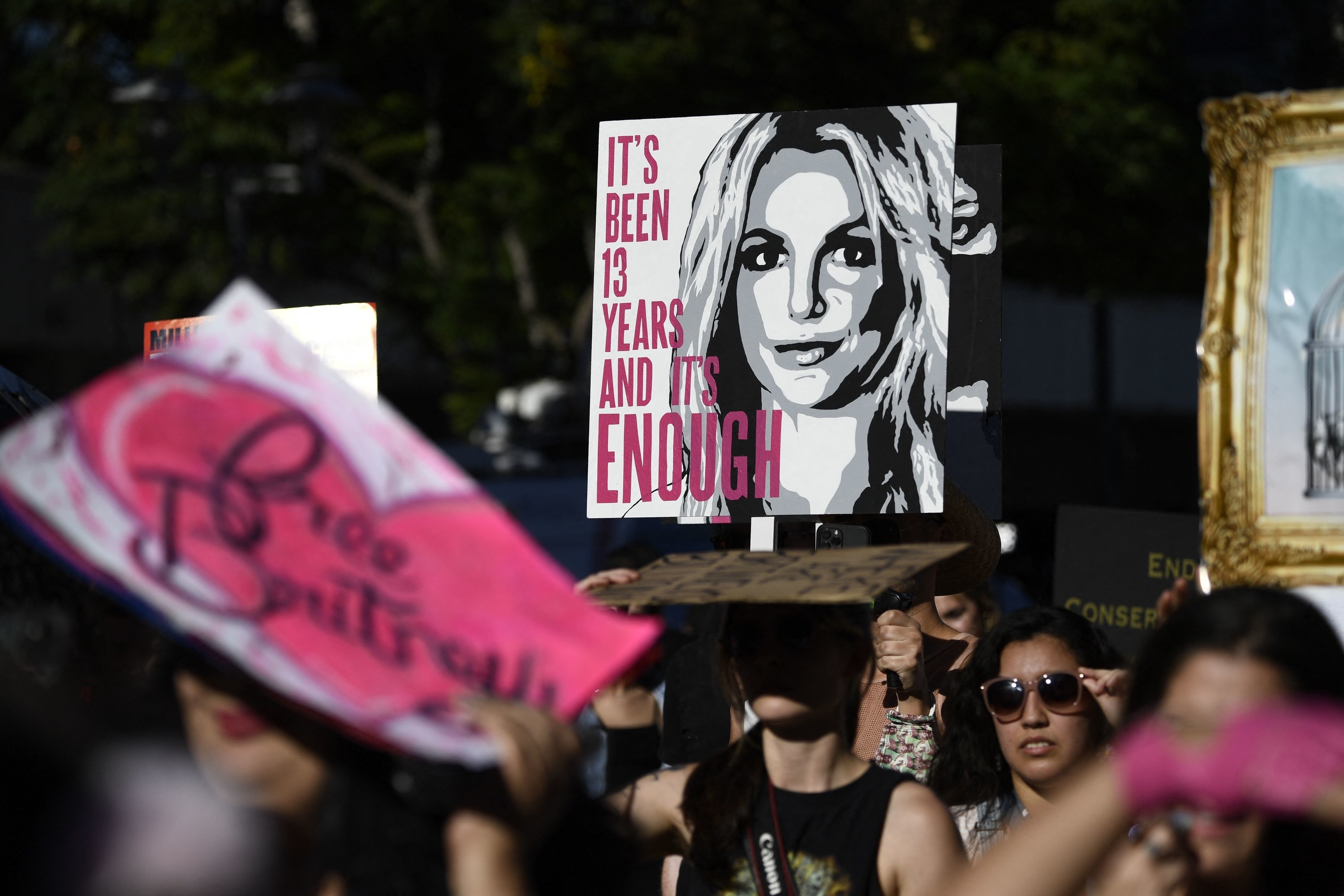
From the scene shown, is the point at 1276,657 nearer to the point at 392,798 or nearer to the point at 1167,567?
the point at 392,798

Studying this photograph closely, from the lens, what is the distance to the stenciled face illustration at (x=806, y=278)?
3.83m

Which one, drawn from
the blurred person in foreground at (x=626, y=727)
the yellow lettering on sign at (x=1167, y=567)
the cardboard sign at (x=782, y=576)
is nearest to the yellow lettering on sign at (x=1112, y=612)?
the yellow lettering on sign at (x=1167, y=567)

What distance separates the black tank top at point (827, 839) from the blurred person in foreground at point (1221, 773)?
427 mm

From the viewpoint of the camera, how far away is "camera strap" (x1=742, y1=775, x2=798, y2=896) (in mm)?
2357

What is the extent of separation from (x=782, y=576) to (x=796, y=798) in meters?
0.42

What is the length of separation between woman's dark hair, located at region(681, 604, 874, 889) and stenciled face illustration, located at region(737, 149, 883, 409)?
1342mm

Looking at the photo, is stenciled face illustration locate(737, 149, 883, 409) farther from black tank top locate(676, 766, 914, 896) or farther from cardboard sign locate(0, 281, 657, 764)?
cardboard sign locate(0, 281, 657, 764)

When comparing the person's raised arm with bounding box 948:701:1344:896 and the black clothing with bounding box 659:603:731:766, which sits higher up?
the person's raised arm with bounding box 948:701:1344:896

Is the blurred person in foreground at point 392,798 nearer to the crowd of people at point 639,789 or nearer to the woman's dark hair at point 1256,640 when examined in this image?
the crowd of people at point 639,789

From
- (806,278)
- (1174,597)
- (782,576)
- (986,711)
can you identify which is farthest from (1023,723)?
(806,278)

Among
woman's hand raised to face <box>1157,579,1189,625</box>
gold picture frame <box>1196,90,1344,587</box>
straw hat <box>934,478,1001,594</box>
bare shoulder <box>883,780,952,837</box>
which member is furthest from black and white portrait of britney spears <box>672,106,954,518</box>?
bare shoulder <box>883,780,952,837</box>

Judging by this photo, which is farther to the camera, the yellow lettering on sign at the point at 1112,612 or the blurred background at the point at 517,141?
the blurred background at the point at 517,141

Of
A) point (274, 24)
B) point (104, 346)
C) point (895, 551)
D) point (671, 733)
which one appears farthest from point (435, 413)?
point (895, 551)

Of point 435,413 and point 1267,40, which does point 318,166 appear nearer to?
point 435,413
